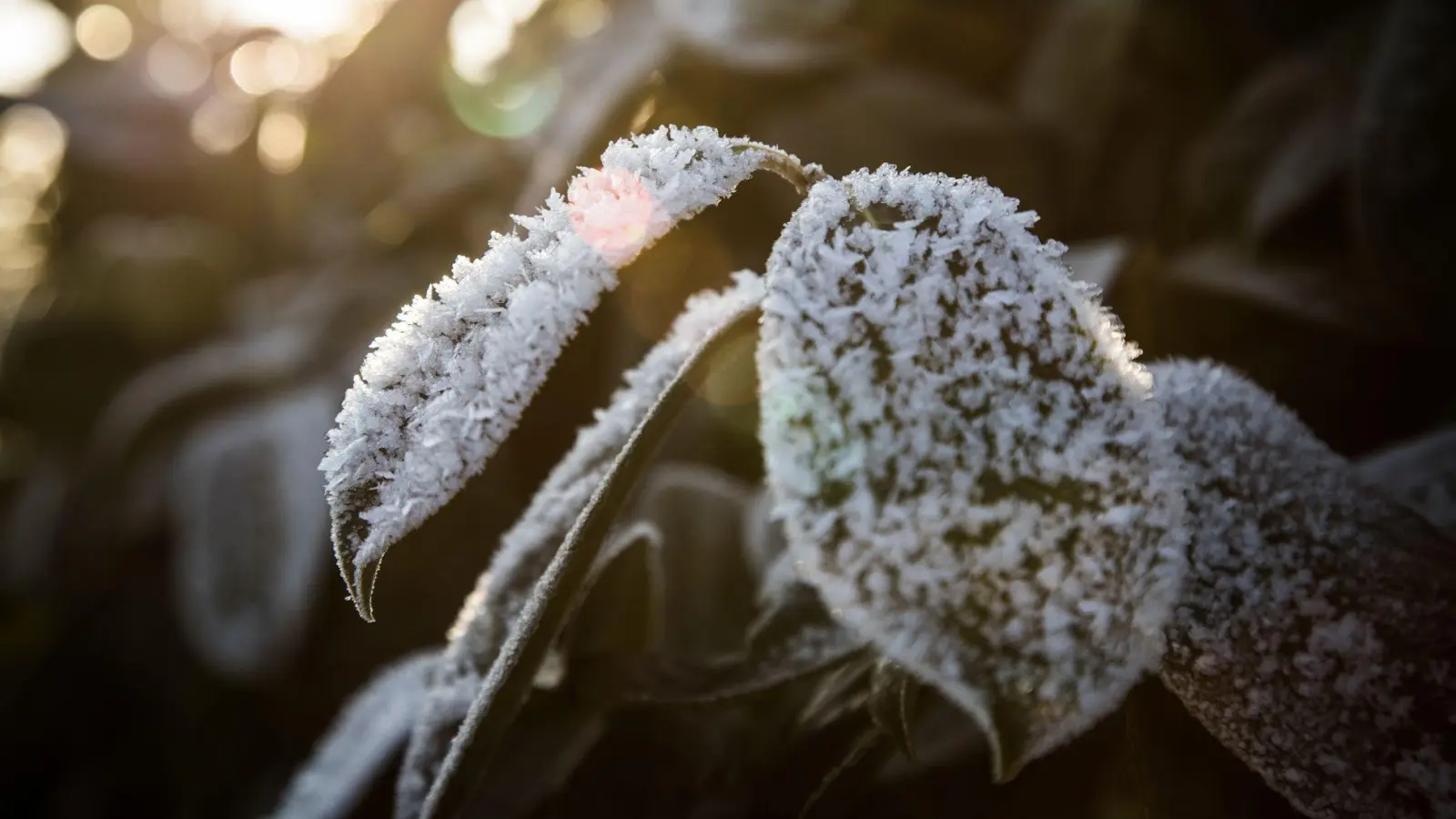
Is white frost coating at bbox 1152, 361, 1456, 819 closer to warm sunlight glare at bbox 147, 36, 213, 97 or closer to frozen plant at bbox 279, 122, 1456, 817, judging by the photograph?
frozen plant at bbox 279, 122, 1456, 817

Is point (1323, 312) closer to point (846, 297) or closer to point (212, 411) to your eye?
point (846, 297)

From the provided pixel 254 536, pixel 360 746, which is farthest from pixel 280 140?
pixel 360 746

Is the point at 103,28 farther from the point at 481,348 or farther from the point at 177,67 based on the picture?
the point at 481,348

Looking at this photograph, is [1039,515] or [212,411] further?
[212,411]

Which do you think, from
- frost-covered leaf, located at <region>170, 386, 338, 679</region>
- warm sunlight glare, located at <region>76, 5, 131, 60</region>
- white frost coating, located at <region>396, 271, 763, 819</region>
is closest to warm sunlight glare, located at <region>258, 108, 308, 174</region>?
frost-covered leaf, located at <region>170, 386, 338, 679</region>

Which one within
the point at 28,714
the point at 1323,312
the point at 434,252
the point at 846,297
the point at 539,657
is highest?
the point at 434,252

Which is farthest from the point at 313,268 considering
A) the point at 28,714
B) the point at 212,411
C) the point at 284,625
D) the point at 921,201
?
the point at 921,201
